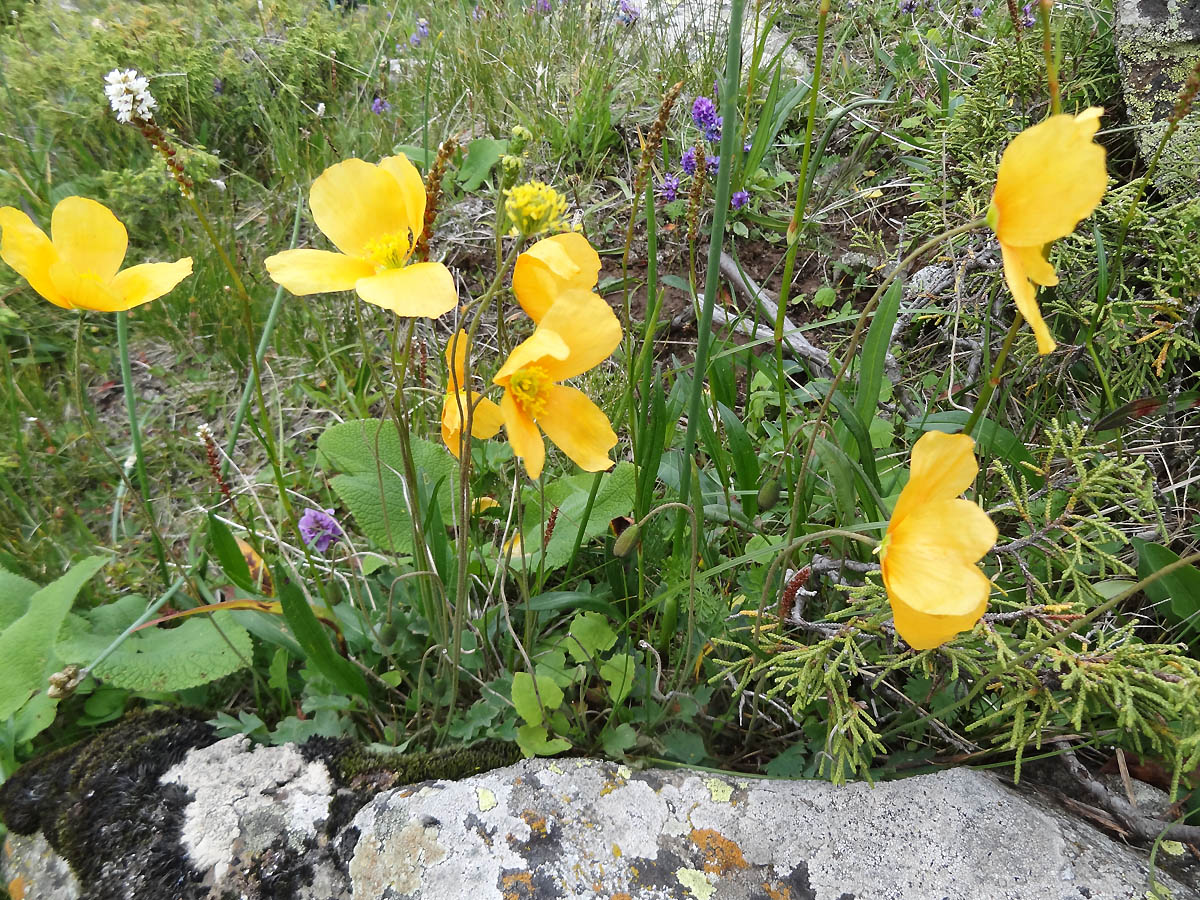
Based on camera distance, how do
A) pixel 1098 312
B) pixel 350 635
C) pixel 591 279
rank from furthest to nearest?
1. pixel 1098 312
2. pixel 350 635
3. pixel 591 279

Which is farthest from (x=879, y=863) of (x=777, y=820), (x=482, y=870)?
(x=482, y=870)

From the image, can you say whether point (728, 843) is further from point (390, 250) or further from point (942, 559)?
point (390, 250)

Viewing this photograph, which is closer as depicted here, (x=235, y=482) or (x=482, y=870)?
(x=482, y=870)

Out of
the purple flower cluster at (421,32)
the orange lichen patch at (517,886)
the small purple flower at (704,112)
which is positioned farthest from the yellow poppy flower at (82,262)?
the purple flower cluster at (421,32)

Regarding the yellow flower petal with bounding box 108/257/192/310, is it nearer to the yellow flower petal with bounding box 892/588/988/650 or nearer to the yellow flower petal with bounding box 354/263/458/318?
the yellow flower petal with bounding box 354/263/458/318

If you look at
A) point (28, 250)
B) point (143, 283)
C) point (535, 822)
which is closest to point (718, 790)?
point (535, 822)

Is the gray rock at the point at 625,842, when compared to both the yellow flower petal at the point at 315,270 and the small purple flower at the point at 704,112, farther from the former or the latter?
the small purple flower at the point at 704,112

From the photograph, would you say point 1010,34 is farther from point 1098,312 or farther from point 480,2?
point 480,2
